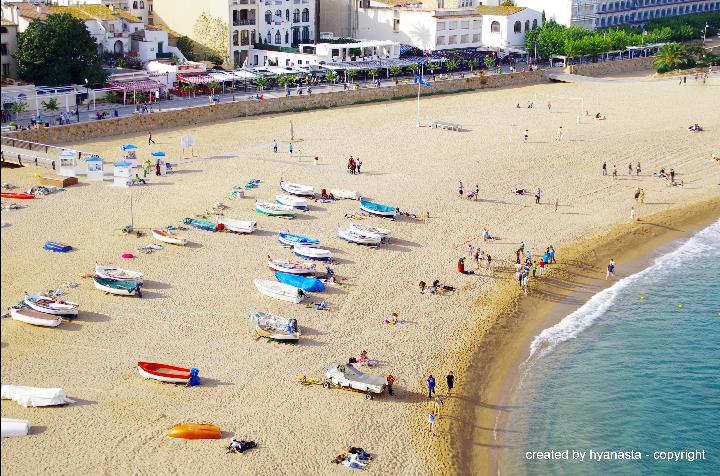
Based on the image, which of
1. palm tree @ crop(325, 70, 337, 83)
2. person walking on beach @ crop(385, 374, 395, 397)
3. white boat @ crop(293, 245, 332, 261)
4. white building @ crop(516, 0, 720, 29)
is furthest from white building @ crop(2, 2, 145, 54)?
person walking on beach @ crop(385, 374, 395, 397)

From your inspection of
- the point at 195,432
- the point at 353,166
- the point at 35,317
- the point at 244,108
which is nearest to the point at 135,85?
the point at 244,108

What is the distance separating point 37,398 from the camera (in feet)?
78.3

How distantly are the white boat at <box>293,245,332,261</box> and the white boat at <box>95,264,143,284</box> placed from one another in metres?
6.24

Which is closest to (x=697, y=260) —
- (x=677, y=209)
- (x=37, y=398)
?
(x=677, y=209)

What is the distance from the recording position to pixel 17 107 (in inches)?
2071

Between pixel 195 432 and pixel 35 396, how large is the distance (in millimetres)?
4580

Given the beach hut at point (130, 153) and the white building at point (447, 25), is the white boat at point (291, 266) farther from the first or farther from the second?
the white building at point (447, 25)

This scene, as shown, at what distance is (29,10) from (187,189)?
23.7 meters

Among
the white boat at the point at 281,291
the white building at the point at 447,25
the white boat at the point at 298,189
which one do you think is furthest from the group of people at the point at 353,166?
the white building at the point at 447,25

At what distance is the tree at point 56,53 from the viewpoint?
5569 centimetres

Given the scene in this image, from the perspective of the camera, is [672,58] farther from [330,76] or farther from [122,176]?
[122,176]

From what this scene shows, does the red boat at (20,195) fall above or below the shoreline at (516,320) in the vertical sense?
above

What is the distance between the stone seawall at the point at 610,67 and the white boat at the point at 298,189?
4266cm

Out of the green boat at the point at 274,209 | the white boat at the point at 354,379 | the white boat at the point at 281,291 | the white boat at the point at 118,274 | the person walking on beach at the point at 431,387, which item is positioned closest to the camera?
the white boat at the point at 354,379
